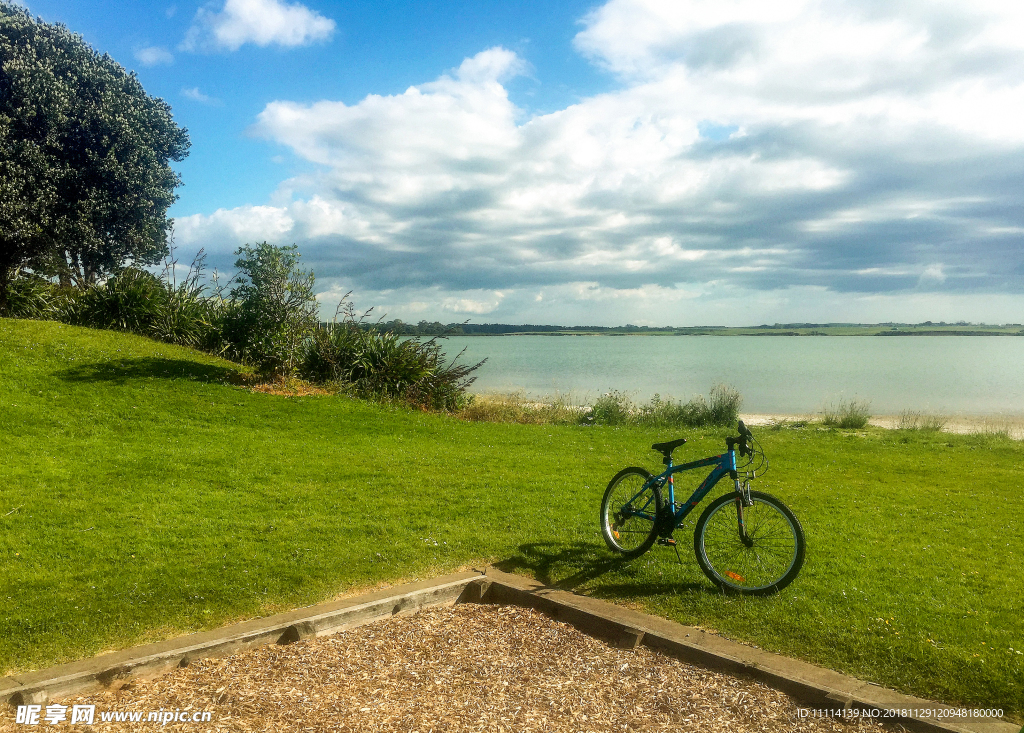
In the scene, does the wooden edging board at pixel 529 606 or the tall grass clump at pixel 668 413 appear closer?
the wooden edging board at pixel 529 606

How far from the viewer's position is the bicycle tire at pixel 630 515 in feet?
20.9

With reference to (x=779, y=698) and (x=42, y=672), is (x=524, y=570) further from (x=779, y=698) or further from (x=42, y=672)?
(x=42, y=672)

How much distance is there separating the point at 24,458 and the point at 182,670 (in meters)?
6.61

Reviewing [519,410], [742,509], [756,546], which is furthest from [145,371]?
[756,546]

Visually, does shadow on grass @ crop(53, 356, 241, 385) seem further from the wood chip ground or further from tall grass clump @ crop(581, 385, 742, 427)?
the wood chip ground

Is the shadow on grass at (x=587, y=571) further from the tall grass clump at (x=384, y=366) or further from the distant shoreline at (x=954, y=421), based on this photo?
the distant shoreline at (x=954, y=421)

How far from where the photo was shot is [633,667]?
171 inches

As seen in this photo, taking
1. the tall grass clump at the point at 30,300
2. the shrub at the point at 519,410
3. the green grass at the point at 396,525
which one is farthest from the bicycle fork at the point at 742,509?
the tall grass clump at the point at 30,300

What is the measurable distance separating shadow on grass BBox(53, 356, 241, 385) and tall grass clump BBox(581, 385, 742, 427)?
9.38 meters

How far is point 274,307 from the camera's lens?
15195 mm

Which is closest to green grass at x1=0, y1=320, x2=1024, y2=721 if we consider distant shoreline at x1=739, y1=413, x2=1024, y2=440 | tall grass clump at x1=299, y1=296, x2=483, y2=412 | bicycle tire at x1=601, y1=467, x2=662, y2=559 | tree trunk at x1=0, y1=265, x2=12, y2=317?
bicycle tire at x1=601, y1=467, x2=662, y2=559

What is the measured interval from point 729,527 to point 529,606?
6.04 feet

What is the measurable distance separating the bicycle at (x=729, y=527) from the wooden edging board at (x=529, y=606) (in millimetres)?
1022

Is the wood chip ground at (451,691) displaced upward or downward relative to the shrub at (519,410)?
downward
